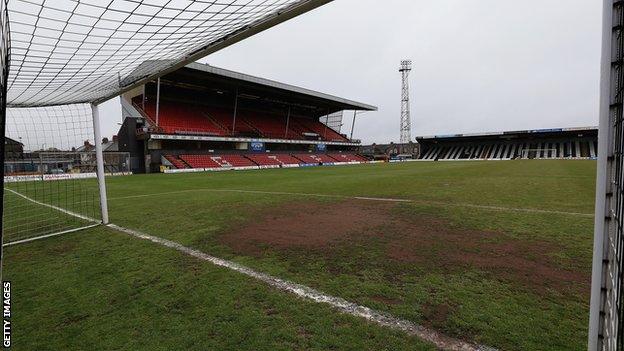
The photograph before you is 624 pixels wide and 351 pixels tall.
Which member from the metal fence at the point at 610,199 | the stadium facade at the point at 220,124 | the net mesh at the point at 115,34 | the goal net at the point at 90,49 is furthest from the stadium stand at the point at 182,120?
the metal fence at the point at 610,199

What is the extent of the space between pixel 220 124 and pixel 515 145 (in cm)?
5466

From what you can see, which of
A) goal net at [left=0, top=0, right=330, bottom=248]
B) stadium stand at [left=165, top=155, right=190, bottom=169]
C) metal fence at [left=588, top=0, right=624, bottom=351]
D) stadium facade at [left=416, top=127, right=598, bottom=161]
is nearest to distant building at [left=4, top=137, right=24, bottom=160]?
goal net at [left=0, top=0, right=330, bottom=248]

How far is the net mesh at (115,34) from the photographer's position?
398 centimetres

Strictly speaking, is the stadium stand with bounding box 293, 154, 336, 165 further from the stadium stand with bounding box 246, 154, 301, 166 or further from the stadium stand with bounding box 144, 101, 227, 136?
the stadium stand with bounding box 144, 101, 227, 136

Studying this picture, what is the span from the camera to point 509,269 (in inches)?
145

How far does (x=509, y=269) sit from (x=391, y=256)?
1302mm

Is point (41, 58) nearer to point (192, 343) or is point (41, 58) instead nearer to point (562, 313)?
point (192, 343)

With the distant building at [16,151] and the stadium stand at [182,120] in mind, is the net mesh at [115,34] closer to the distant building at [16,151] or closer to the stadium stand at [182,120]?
the distant building at [16,151]

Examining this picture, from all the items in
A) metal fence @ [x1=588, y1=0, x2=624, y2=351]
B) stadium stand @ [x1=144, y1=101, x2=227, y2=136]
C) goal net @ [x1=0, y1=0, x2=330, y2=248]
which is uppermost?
stadium stand @ [x1=144, y1=101, x2=227, y2=136]

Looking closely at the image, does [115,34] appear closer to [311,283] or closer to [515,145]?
[311,283]

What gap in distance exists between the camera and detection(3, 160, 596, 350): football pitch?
2445 mm

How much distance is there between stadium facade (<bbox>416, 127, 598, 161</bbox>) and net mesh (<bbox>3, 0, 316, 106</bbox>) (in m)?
64.6

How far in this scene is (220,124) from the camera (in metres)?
43.4

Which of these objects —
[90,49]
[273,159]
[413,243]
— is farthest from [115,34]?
[273,159]
